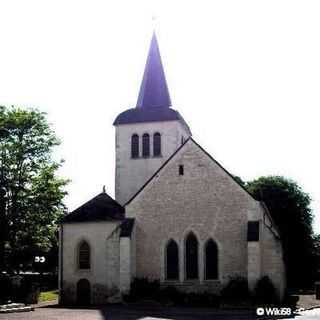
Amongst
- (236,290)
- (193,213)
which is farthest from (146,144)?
(236,290)

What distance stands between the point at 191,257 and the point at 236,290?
12.1 feet

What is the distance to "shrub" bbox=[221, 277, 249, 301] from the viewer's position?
101 ft

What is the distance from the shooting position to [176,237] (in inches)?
1332

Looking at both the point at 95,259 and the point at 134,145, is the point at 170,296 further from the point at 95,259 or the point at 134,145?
the point at 134,145

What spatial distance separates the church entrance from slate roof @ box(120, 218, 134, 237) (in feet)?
14.6

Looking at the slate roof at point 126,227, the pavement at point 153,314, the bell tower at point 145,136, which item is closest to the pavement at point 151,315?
the pavement at point 153,314

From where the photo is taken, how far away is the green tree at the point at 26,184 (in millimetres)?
36750

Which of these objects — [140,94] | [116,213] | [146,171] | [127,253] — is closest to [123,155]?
[146,171]

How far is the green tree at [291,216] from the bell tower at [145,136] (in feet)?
32.9

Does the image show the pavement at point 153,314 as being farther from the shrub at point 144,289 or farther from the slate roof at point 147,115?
the slate roof at point 147,115

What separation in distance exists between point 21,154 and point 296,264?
89.3 feet

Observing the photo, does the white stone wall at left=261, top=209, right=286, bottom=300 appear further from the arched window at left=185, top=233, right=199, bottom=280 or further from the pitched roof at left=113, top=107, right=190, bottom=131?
the pitched roof at left=113, top=107, right=190, bottom=131

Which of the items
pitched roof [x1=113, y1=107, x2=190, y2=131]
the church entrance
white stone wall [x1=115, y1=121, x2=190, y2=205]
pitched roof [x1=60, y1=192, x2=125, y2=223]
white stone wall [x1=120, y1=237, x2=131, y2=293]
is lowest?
the church entrance

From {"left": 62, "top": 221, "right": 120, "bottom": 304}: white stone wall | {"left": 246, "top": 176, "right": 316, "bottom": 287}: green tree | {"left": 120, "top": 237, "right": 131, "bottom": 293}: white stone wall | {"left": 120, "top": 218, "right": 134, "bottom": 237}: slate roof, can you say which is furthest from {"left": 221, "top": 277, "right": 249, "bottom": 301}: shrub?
{"left": 246, "top": 176, "right": 316, "bottom": 287}: green tree
